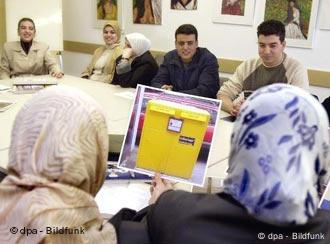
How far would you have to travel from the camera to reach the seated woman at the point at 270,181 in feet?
2.49

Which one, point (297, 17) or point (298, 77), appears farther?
point (297, 17)

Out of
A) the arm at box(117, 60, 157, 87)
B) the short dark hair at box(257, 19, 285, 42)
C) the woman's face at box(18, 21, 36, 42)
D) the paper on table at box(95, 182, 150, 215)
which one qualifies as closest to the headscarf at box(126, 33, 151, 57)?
the arm at box(117, 60, 157, 87)

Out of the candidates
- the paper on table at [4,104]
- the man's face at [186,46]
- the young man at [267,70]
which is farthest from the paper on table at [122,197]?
the man's face at [186,46]

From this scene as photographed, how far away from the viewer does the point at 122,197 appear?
153 centimetres

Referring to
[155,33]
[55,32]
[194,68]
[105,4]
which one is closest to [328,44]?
[194,68]

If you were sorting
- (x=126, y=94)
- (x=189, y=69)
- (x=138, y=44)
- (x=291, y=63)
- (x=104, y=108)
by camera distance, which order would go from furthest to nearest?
(x=138, y=44) < (x=189, y=69) < (x=126, y=94) < (x=291, y=63) < (x=104, y=108)

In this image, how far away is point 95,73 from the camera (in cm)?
423

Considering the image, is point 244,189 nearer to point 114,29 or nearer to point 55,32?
point 114,29

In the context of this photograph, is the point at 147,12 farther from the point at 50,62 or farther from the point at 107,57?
the point at 50,62

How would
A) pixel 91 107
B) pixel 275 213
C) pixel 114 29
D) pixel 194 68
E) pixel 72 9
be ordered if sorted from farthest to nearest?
1. pixel 72 9
2. pixel 114 29
3. pixel 194 68
4. pixel 91 107
5. pixel 275 213

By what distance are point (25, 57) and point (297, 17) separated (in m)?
2.75

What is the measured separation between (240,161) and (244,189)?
2.3 inches

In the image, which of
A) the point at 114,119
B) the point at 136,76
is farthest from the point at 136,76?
the point at 114,119

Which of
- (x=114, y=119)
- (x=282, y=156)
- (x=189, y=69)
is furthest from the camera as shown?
(x=189, y=69)
